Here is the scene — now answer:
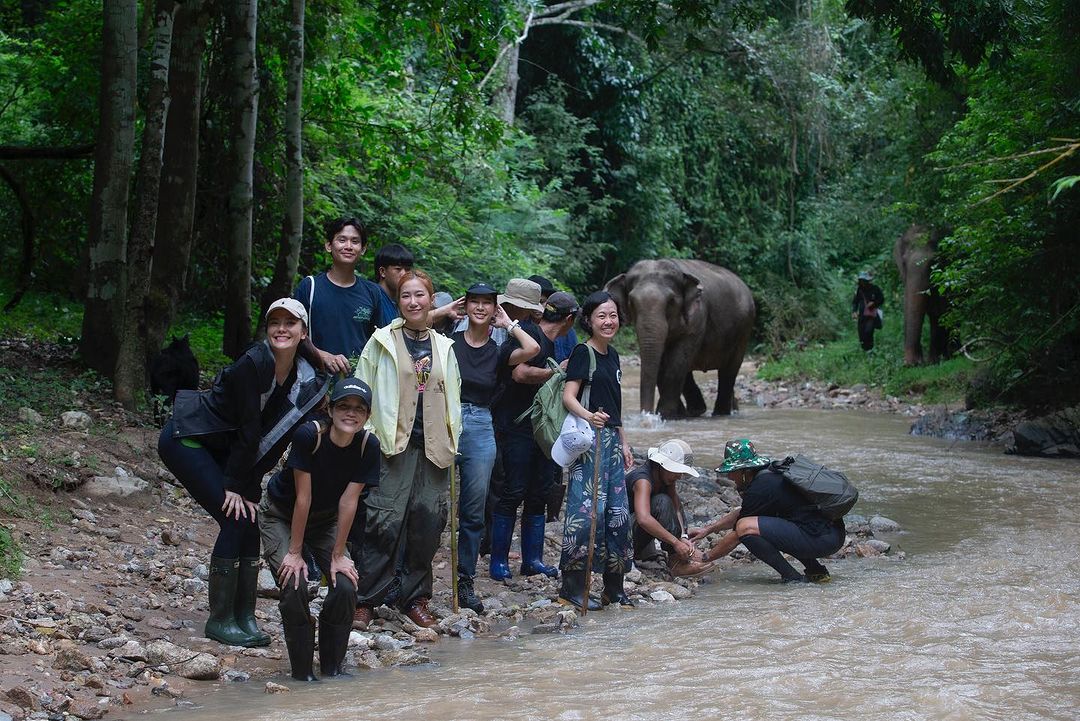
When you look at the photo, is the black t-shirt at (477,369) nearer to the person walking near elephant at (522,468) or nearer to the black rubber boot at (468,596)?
the person walking near elephant at (522,468)

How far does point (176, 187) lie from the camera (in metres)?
10.5

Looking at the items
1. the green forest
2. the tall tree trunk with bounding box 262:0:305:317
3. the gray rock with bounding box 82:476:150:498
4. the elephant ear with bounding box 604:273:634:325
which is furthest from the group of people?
the elephant ear with bounding box 604:273:634:325

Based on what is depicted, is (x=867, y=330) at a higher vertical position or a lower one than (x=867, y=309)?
lower

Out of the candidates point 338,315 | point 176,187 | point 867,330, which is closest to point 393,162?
point 176,187

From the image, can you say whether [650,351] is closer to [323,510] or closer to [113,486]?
[113,486]

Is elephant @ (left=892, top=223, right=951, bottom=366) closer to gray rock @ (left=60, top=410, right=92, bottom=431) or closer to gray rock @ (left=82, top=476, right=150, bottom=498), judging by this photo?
gray rock @ (left=60, top=410, right=92, bottom=431)

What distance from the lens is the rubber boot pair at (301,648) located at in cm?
545

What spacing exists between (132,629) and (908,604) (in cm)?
428

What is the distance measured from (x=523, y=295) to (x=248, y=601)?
9.37 ft

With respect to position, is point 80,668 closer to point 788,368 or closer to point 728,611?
point 728,611

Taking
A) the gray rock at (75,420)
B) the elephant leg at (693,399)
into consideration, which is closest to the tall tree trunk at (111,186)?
the gray rock at (75,420)

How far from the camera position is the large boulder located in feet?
44.5

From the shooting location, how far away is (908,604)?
7285mm

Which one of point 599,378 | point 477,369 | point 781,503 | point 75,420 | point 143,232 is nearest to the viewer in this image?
point 599,378
